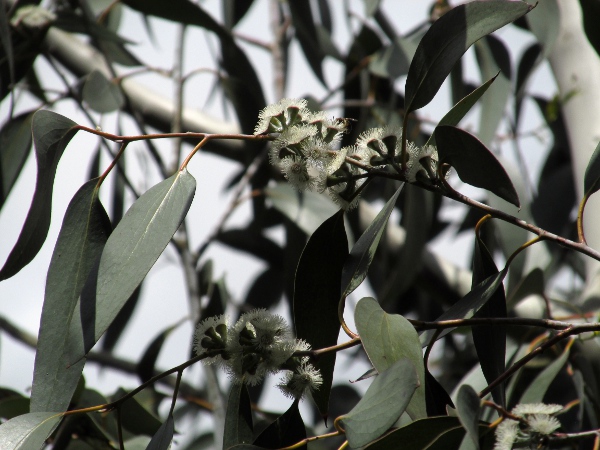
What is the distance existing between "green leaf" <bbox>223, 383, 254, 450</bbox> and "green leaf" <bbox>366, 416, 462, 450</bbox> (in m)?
0.18

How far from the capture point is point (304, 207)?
1587 millimetres

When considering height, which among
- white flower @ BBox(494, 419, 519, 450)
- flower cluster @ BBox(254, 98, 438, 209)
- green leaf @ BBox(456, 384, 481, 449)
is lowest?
white flower @ BBox(494, 419, 519, 450)

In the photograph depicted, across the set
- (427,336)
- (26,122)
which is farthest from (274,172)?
(427,336)

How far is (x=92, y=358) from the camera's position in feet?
7.37

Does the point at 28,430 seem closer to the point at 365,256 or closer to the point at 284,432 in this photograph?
the point at 284,432

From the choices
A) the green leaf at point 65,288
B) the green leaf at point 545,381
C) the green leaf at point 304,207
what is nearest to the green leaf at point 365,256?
the green leaf at point 65,288

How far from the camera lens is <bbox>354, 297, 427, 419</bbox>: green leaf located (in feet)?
2.02

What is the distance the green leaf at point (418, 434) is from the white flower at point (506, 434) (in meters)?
0.06

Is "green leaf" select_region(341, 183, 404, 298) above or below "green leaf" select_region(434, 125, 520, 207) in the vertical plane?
below

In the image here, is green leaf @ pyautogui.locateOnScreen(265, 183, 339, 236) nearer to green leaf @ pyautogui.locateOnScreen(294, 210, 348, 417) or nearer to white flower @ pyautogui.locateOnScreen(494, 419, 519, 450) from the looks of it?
green leaf @ pyautogui.locateOnScreen(294, 210, 348, 417)

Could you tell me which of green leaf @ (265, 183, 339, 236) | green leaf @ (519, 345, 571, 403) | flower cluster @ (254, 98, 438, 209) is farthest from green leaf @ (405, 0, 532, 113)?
green leaf @ (265, 183, 339, 236)

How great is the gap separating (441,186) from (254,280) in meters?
1.64

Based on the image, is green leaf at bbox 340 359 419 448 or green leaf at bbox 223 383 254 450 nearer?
green leaf at bbox 340 359 419 448

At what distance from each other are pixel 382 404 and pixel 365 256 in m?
0.17
